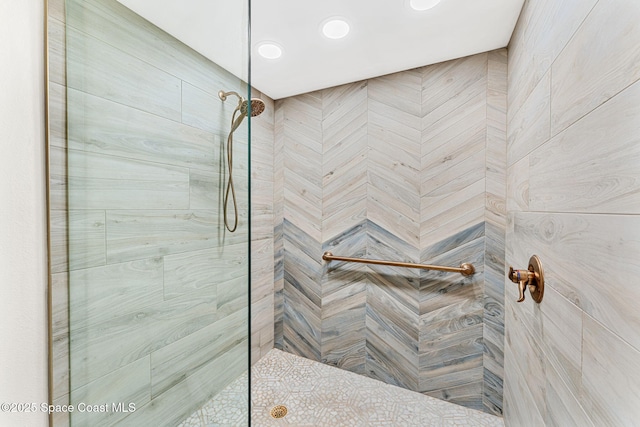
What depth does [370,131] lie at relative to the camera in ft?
5.34

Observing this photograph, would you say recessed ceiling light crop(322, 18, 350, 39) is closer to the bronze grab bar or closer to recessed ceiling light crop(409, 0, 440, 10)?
recessed ceiling light crop(409, 0, 440, 10)

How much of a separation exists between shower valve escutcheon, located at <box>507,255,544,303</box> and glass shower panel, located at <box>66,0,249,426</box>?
35.6 inches

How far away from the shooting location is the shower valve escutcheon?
874 millimetres

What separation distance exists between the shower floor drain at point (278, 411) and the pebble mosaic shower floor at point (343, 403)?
0.07ft

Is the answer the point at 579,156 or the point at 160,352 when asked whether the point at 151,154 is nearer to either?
the point at 160,352

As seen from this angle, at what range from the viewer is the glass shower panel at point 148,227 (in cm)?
80

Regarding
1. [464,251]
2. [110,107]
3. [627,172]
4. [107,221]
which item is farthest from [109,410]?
[464,251]

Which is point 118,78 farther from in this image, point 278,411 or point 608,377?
point 278,411

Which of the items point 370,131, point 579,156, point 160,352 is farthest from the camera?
point 370,131

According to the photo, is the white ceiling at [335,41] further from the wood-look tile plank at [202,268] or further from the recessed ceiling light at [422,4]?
the wood-look tile plank at [202,268]

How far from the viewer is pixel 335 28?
3.93ft

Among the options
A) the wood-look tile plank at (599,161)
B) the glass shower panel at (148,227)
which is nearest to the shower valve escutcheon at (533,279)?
the wood-look tile plank at (599,161)

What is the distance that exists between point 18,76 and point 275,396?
172 centimetres

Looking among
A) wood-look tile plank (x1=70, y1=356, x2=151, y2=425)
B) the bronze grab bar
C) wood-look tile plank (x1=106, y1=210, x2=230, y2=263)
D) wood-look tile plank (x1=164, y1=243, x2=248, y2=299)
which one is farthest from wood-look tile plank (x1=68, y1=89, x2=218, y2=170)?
the bronze grab bar
